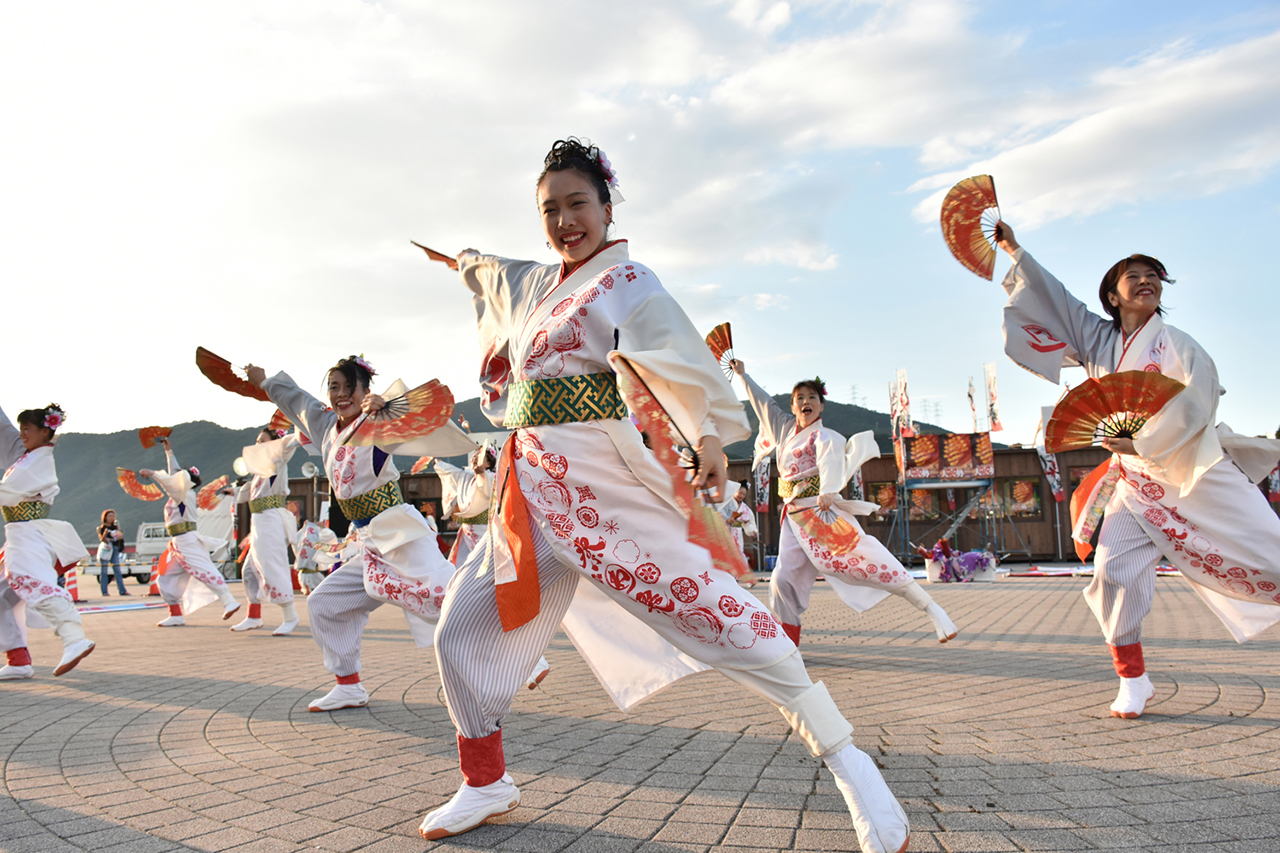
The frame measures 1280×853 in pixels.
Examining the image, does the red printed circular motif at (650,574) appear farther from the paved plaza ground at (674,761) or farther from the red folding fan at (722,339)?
the red folding fan at (722,339)

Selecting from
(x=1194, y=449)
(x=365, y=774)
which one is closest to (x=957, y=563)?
(x=1194, y=449)

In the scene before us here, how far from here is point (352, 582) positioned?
4781 millimetres

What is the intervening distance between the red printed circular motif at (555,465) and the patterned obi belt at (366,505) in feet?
9.41

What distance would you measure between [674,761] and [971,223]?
332 cm

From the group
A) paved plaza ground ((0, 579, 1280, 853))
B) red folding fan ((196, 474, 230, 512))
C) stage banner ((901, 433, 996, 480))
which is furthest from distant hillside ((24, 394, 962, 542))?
paved plaza ground ((0, 579, 1280, 853))

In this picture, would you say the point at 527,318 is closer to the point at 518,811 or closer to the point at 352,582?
the point at 518,811

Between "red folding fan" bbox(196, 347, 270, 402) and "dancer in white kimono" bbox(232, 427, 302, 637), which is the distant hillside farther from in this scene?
"red folding fan" bbox(196, 347, 270, 402)

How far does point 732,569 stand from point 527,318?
3.55 feet

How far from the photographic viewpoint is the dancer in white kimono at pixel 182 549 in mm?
10227

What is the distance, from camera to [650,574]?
7.38ft

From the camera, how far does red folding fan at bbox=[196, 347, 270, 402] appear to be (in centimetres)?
459

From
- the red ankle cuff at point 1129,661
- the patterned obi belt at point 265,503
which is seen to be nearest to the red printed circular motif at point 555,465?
the red ankle cuff at point 1129,661

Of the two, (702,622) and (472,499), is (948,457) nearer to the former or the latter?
(472,499)

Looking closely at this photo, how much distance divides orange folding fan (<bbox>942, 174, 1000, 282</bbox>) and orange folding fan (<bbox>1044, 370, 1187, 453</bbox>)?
1.04 metres
